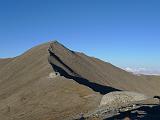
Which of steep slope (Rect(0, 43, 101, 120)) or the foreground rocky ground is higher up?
steep slope (Rect(0, 43, 101, 120))

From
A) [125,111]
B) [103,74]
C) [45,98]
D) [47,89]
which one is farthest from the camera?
[103,74]

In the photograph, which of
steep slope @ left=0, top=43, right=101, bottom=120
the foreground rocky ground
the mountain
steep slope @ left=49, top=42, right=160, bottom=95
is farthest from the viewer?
steep slope @ left=49, top=42, right=160, bottom=95

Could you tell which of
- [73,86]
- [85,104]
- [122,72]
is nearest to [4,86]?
[73,86]

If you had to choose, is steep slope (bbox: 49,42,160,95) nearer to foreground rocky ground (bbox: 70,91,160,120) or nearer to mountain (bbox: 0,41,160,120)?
mountain (bbox: 0,41,160,120)

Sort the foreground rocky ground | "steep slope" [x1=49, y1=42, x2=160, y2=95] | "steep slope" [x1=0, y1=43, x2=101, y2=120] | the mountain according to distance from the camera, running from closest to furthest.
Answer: the foreground rocky ground, "steep slope" [x1=0, y1=43, x2=101, y2=120], the mountain, "steep slope" [x1=49, y1=42, x2=160, y2=95]

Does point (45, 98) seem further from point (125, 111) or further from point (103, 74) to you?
point (103, 74)

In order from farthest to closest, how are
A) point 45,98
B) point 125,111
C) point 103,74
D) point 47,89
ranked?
point 103,74 < point 47,89 < point 45,98 < point 125,111

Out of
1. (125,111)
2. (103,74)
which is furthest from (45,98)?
(103,74)

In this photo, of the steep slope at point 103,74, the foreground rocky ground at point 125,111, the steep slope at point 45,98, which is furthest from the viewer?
the steep slope at point 103,74

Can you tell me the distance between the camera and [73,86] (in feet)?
207

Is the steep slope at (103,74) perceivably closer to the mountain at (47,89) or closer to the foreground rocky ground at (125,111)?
the mountain at (47,89)

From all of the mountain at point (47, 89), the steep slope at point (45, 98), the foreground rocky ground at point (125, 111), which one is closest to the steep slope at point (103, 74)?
the mountain at point (47, 89)

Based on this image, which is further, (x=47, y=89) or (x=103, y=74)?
(x=103, y=74)

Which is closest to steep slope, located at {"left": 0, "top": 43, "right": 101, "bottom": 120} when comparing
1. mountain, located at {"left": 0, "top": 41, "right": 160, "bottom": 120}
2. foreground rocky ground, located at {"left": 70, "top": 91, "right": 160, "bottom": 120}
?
mountain, located at {"left": 0, "top": 41, "right": 160, "bottom": 120}
